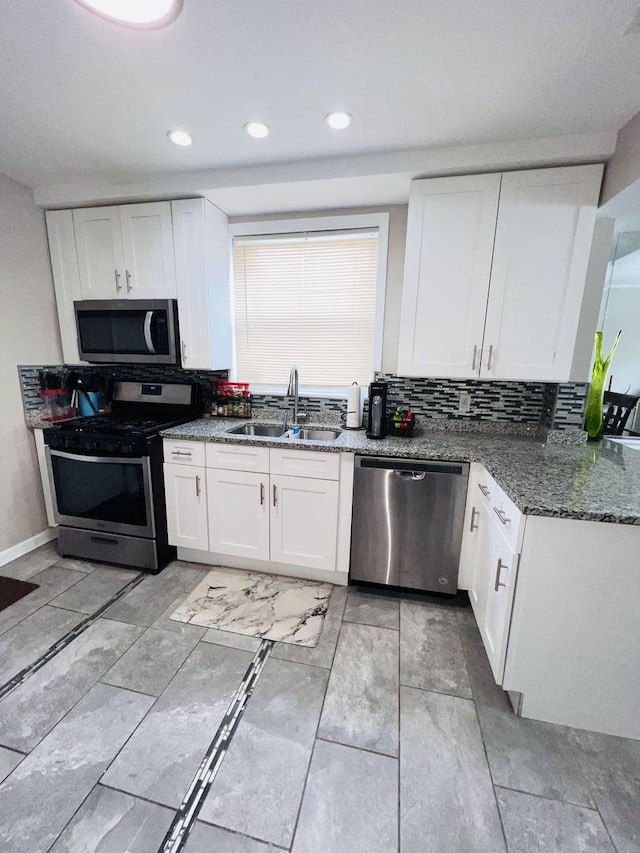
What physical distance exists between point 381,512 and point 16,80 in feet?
8.42

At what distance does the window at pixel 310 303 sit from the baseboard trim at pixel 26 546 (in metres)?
1.96

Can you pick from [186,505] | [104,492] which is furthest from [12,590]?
[186,505]

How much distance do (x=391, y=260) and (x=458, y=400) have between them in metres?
1.08

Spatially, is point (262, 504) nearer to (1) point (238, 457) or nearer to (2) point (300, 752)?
(1) point (238, 457)

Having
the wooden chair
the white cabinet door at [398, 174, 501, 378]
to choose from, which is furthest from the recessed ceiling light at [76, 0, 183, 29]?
the wooden chair

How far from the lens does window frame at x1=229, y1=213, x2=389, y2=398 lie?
2404mm

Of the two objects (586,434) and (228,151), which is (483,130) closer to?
(228,151)

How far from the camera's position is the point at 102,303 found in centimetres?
247

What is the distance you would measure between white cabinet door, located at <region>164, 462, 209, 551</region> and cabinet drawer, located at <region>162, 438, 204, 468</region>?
0.13 feet

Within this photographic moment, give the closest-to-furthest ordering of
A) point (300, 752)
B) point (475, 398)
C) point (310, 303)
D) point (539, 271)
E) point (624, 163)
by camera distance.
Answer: point (300, 752) < point (624, 163) < point (539, 271) < point (475, 398) < point (310, 303)

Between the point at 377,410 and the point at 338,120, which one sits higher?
the point at 338,120

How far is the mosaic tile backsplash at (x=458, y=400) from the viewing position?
2104 mm

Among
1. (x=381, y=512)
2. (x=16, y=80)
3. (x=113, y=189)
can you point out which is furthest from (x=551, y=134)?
(x=113, y=189)

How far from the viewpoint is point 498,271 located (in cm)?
194
